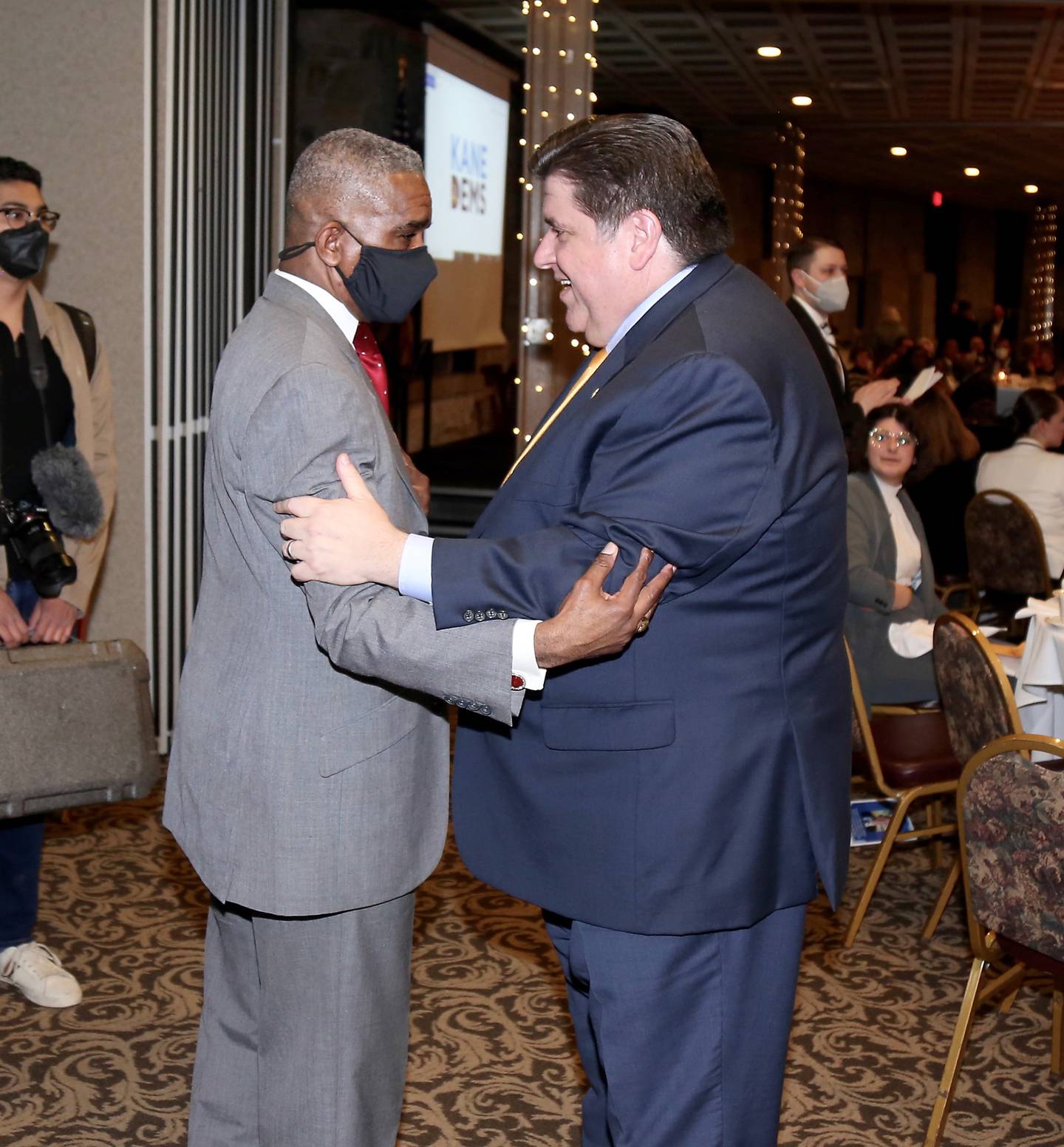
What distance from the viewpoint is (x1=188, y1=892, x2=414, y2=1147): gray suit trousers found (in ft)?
6.33

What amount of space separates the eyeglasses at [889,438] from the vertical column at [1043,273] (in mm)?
21970

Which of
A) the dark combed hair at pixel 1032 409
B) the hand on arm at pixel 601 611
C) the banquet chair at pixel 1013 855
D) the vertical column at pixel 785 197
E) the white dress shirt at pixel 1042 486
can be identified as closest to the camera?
the hand on arm at pixel 601 611

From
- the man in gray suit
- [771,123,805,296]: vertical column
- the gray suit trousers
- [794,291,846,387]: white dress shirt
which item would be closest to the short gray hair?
the man in gray suit

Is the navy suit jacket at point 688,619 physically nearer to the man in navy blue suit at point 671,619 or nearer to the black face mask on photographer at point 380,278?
the man in navy blue suit at point 671,619

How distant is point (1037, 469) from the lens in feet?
21.0

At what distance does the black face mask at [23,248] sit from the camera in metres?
3.28

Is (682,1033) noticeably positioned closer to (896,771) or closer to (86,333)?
(896,771)

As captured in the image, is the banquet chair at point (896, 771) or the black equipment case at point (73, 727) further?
the banquet chair at point (896, 771)

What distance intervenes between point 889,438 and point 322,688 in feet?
9.95

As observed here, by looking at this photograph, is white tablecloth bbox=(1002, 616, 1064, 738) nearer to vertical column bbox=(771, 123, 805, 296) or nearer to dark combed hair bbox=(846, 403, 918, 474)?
dark combed hair bbox=(846, 403, 918, 474)

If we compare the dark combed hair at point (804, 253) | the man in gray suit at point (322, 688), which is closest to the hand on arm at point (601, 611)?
the man in gray suit at point (322, 688)

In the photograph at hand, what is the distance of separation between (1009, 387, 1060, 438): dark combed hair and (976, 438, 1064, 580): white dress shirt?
11cm

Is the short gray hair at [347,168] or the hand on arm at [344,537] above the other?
the short gray hair at [347,168]

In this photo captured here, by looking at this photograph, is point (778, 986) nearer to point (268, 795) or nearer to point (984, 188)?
point (268, 795)
